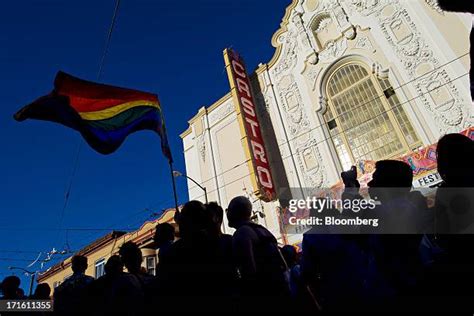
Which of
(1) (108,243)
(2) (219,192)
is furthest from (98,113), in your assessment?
(1) (108,243)

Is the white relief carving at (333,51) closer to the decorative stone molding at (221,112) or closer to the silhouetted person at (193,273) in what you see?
the decorative stone molding at (221,112)

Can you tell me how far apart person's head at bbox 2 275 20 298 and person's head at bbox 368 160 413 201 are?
5.18 meters

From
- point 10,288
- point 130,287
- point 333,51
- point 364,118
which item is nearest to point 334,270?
point 130,287

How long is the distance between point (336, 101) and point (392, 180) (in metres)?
11.8

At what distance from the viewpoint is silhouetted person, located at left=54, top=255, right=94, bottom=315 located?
3443mm

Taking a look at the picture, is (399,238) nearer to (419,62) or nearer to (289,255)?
(289,255)

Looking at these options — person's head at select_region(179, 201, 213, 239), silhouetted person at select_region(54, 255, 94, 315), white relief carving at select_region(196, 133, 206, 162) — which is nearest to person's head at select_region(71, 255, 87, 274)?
silhouetted person at select_region(54, 255, 94, 315)

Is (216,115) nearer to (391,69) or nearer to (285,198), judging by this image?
(285,198)

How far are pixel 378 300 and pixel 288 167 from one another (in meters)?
11.7

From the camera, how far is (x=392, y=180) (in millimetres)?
2027

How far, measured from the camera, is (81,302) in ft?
11.2

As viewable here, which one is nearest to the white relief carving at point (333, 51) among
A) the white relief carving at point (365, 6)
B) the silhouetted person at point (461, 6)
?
the white relief carving at point (365, 6)

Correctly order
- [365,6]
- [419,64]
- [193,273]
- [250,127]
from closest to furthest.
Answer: [193,273] < [419,64] < [365,6] < [250,127]

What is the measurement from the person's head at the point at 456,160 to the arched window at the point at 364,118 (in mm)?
9947
